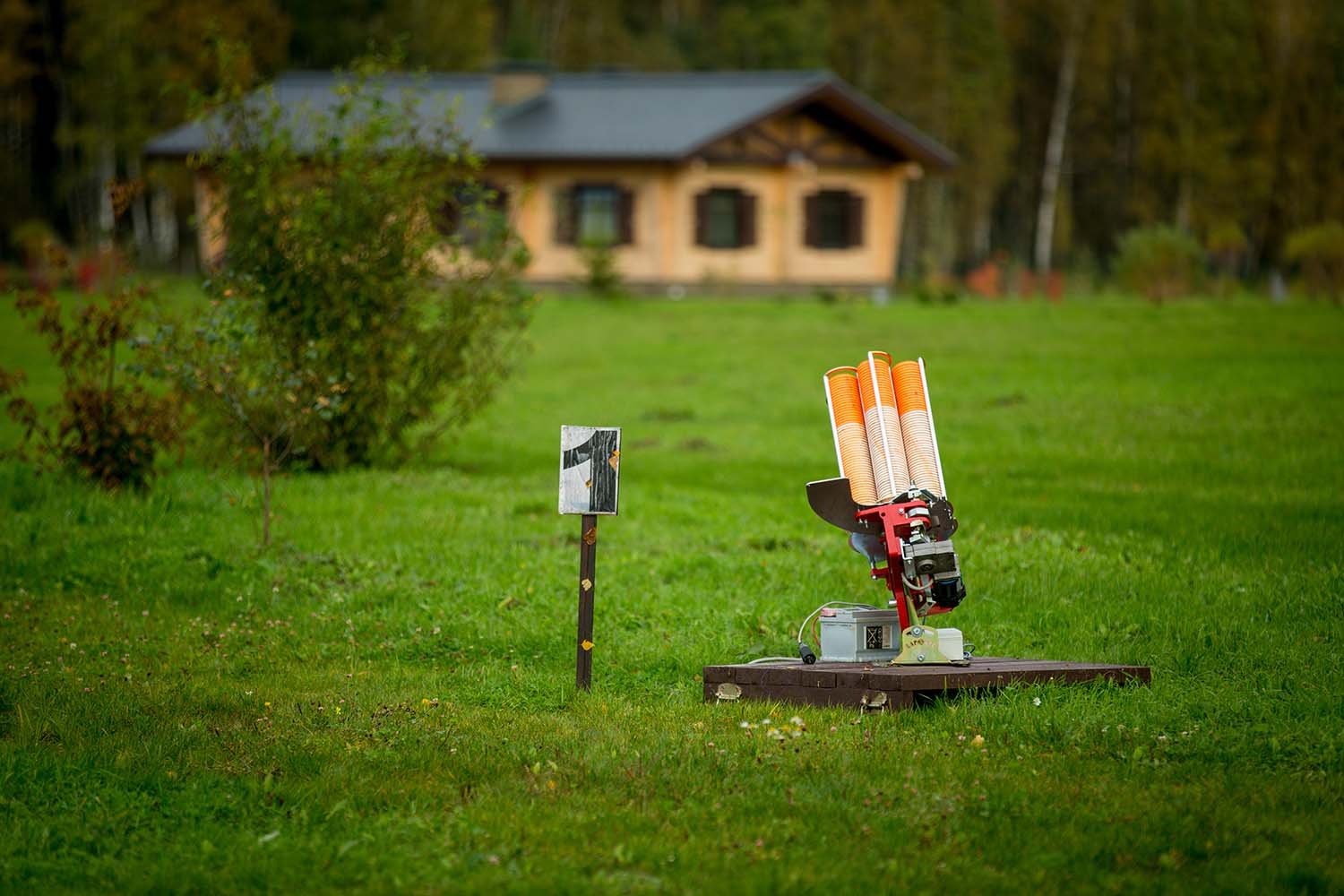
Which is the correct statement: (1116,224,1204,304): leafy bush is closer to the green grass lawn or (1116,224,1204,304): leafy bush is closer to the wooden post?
the green grass lawn

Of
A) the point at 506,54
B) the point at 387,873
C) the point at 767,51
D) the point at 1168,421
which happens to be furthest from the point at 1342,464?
the point at 767,51

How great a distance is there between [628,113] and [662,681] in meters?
33.1

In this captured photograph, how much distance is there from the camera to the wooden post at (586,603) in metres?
7.20

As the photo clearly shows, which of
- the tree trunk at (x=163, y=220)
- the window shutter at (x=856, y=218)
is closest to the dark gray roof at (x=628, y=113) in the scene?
the window shutter at (x=856, y=218)

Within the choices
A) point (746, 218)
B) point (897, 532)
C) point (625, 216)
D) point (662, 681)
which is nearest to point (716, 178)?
point (746, 218)

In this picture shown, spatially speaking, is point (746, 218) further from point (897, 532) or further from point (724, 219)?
point (897, 532)

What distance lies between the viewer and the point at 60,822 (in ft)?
18.0

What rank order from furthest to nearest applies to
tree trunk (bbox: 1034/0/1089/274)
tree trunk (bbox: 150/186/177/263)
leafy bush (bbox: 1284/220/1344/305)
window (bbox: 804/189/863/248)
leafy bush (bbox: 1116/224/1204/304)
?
tree trunk (bbox: 1034/0/1089/274)
tree trunk (bbox: 150/186/177/263)
window (bbox: 804/189/863/248)
leafy bush (bbox: 1116/224/1204/304)
leafy bush (bbox: 1284/220/1344/305)

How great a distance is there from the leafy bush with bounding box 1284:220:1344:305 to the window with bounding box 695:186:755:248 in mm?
12465

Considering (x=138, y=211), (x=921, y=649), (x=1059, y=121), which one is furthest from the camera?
(x=1059, y=121)

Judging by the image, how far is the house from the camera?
123 ft

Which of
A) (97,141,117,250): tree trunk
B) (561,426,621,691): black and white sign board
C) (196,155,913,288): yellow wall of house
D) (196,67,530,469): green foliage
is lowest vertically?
(561,426,621,691): black and white sign board

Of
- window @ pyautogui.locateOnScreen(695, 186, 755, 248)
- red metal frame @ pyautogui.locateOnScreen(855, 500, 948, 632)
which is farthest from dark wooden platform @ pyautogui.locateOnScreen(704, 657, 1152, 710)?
window @ pyautogui.locateOnScreen(695, 186, 755, 248)

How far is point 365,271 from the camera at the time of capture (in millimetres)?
13438
